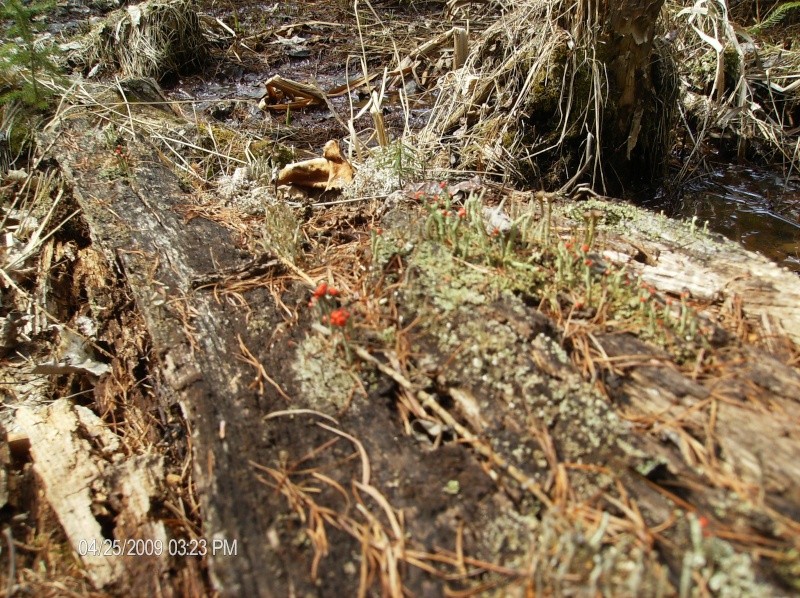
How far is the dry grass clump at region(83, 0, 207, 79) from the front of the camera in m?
6.58

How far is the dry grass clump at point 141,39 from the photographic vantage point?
21.6ft

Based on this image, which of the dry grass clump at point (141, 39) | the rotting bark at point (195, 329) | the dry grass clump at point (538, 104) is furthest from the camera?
the dry grass clump at point (141, 39)

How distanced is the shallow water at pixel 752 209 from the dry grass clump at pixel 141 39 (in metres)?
5.86

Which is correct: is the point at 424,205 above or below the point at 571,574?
above

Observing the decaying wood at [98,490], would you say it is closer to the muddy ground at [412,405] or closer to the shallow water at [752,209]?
the muddy ground at [412,405]

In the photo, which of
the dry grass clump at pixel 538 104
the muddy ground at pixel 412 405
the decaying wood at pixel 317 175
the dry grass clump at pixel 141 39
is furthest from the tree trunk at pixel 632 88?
the dry grass clump at pixel 141 39

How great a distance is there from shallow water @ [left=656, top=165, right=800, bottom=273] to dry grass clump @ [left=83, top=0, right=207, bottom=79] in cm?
586

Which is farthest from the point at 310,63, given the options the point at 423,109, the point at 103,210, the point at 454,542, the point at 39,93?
the point at 454,542

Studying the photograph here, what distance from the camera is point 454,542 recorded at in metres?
1.62

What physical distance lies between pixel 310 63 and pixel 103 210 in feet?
15.8

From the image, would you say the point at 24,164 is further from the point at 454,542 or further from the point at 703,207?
the point at 703,207

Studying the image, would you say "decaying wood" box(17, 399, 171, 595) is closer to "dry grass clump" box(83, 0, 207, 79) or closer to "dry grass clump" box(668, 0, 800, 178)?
"dry grass clump" box(668, 0, 800, 178)

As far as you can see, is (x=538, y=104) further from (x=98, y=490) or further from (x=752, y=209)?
(x=98, y=490)

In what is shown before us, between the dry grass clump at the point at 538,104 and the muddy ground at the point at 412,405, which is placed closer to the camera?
the muddy ground at the point at 412,405
